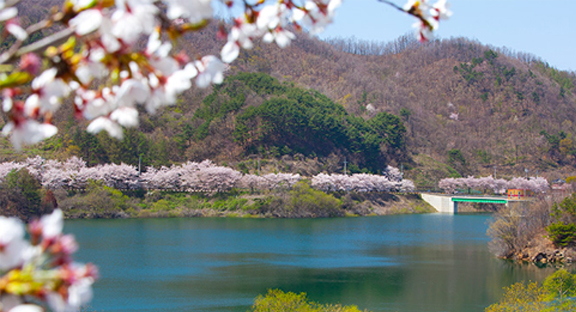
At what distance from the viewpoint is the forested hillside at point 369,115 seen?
2766 inches

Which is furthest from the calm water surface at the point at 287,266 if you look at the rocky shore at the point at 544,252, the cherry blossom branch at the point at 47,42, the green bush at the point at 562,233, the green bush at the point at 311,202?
the cherry blossom branch at the point at 47,42

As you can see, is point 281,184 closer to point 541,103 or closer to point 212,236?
point 212,236

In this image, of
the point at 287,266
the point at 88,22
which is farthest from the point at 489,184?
the point at 88,22

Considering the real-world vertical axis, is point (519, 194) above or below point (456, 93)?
below

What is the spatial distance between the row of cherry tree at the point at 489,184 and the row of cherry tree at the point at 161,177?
20.6 m

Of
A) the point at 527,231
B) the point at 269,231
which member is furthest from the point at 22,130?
the point at 269,231

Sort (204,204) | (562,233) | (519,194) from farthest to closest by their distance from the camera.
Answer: (519,194) < (204,204) < (562,233)

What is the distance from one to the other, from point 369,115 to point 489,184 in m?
29.3

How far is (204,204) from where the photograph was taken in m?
57.3

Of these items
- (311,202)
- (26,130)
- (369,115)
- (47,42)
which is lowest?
(26,130)

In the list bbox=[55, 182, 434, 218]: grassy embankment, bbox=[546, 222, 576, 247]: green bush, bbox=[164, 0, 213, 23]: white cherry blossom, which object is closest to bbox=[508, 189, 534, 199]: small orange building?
bbox=[55, 182, 434, 218]: grassy embankment

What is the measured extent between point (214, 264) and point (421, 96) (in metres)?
102

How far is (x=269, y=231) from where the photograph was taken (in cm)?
4356

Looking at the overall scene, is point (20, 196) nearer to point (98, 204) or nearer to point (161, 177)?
point (98, 204)
